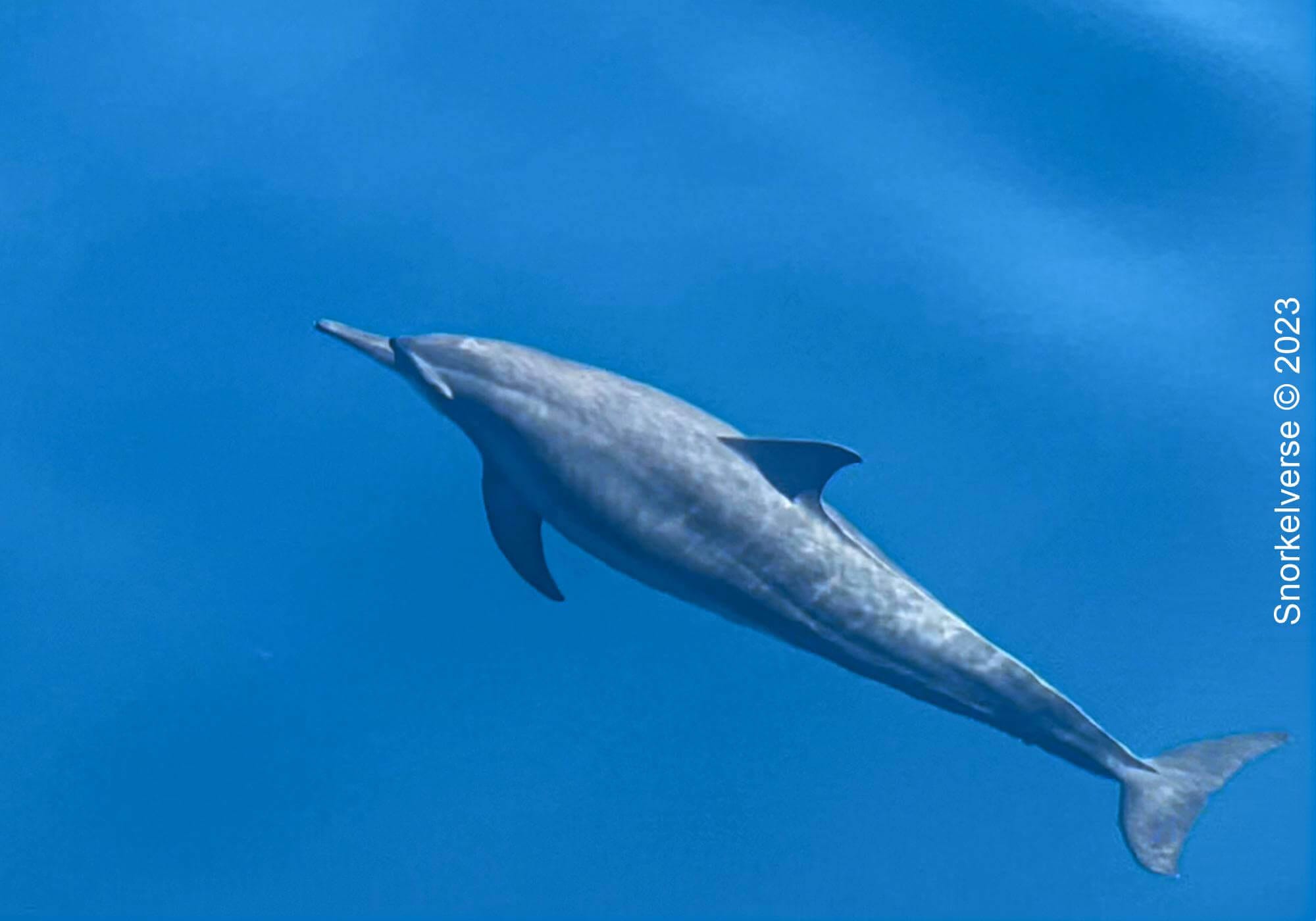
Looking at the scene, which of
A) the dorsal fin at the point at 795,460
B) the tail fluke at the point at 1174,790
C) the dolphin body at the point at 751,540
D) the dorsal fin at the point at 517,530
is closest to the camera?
the dorsal fin at the point at 795,460

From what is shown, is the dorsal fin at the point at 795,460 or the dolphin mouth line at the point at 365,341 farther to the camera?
the dolphin mouth line at the point at 365,341

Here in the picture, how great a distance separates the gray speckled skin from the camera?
825cm

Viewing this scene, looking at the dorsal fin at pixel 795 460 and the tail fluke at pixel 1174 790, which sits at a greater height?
the dorsal fin at pixel 795 460

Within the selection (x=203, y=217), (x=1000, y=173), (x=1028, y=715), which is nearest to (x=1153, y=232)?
(x=1000, y=173)

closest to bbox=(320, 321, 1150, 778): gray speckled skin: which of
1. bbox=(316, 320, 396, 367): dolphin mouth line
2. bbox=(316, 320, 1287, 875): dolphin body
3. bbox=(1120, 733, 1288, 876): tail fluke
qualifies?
bbox=(316, 320, 1287, 875): dolphin body

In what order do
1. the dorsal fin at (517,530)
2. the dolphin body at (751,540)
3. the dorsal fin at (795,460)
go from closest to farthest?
the dorsal fin at (795,460)
the dolphin body at (751,540)
the dorsal fin at (517,530)

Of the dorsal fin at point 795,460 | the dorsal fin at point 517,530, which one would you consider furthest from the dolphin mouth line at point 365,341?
the dorsal fin at point 795,460

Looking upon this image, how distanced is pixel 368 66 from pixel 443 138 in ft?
3.33

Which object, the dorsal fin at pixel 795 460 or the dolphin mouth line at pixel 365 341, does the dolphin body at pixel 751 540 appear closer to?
the dorsal fin at pixel 795 460

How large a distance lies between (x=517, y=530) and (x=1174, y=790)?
478 centimetres

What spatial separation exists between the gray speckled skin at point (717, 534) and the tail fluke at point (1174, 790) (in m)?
0.23

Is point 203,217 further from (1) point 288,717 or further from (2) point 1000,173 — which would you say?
(2) point 1000,173

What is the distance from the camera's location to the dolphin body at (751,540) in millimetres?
8242

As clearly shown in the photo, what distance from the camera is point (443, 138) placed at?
430 inches
